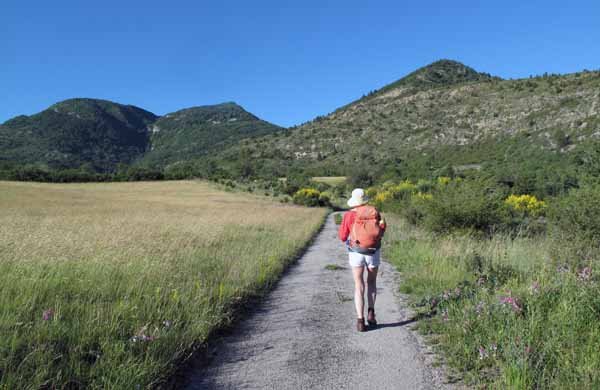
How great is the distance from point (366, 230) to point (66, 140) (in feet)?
590

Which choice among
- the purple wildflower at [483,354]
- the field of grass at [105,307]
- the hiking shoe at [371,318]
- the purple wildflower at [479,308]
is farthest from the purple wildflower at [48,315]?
the purple wildflower at [479,308]

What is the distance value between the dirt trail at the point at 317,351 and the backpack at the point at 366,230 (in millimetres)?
1191

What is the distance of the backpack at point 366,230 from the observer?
5574 millimetres

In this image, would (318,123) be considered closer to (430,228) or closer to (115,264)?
(430,228)

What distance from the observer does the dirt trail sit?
3844 millimetres

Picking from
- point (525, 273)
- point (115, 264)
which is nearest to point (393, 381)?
point (525, 273)

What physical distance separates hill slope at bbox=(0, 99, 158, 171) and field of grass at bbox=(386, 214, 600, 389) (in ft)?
427

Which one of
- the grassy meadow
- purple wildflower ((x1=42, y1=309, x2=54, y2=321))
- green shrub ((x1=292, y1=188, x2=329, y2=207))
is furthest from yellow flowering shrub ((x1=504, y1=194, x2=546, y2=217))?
green shrub ((x1=292, y1=188, x2=329, y2=207))

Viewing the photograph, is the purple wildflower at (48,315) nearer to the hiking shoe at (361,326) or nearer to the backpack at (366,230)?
the hiking shoe at (361,326)

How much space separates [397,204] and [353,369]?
2719cm

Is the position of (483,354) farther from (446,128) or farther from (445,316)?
(446,128)

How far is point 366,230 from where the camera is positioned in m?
5.59

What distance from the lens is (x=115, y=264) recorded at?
23.1ft

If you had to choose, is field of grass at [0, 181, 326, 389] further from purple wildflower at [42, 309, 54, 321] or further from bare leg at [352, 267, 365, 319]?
bare leg at [352, 267, 365, 319]
